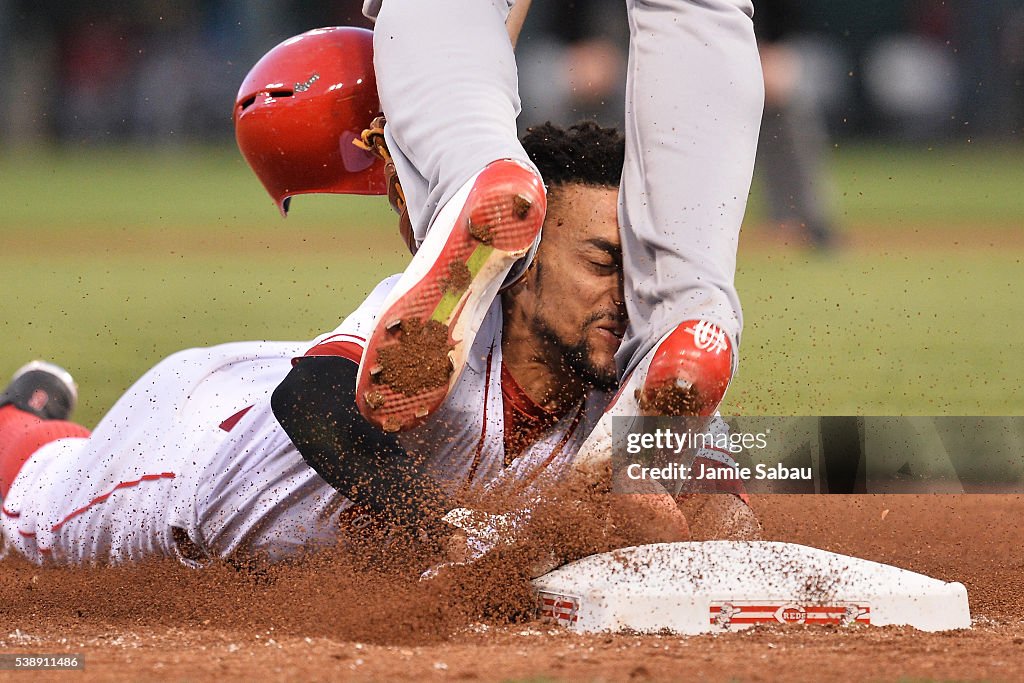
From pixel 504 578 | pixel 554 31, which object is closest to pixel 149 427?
pixel 504 578

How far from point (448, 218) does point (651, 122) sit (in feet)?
2.10

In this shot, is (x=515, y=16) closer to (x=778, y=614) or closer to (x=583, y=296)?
(x=583, y=296)

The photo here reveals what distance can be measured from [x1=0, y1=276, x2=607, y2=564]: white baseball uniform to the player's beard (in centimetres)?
8

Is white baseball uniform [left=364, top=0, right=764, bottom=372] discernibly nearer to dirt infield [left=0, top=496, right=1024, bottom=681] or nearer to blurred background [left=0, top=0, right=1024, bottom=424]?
dirt infield [left=0, top=496, right=1024, bottom=681]

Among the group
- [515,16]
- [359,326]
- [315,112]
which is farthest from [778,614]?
[315,112]

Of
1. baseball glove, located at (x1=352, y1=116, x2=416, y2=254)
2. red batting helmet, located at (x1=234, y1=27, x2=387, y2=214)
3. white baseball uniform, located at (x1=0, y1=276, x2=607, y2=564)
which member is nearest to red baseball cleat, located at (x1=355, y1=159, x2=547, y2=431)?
white baseball uniform, located at (x1=0, y1=276, x2=607, y2=564)

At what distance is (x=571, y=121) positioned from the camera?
10.8m

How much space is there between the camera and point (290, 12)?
1842cm

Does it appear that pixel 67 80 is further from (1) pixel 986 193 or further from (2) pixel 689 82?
(2) pixel 689 82

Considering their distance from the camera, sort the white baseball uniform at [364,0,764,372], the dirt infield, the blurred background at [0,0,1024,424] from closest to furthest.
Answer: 1. the dirt infield
2. the white baseball uniform at [364,0,764,372]
3. the blurred background at [0,0,1024,424]

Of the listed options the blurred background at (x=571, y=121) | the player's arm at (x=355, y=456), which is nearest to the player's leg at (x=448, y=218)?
the player's arm at (x=355, y=456)

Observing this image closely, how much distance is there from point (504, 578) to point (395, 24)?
1.24 m

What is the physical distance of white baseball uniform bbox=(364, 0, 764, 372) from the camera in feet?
8.93

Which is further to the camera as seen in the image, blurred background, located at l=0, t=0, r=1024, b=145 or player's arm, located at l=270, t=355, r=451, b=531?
blurred background, located at l=0, t=0, r=1024, b=145
